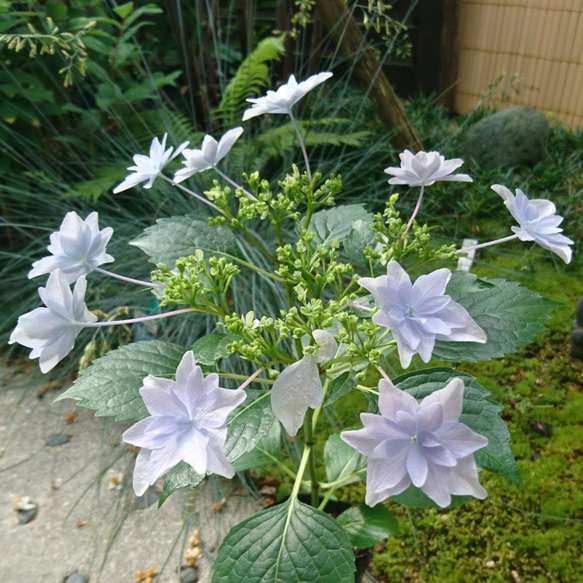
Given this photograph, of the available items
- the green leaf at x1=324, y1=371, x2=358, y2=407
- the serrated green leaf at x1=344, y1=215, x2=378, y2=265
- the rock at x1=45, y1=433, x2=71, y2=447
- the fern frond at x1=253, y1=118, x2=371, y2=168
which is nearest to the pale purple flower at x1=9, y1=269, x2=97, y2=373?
the green leaf at x1=324, y1=371, x2=358, y2=407

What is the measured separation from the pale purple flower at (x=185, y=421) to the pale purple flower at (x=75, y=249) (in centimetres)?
27

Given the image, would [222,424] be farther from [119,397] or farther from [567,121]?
[567,121]

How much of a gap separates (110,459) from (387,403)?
146cm

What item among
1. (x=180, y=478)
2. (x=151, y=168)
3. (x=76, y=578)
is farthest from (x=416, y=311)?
(x=76, y=578)

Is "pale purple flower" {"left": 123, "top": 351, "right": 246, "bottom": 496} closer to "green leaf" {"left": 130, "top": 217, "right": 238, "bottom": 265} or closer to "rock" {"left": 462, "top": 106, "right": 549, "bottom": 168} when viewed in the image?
"green leaf" {"left": 130, "top": 217, "right": 238, "bottom": 265}

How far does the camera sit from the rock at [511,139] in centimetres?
308

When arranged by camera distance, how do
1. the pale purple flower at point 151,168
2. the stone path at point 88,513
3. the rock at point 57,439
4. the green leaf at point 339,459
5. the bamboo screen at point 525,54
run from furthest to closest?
the bamboo screen at point 525,54 → the rock at point 57,439 → the stone path at point 88,513 → the green leaf at point 339,459 → the pale purple flower at point 151,168

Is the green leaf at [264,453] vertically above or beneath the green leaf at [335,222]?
beneath

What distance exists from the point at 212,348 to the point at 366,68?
6.66 feet

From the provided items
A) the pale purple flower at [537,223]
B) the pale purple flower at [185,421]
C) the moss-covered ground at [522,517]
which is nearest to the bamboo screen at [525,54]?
the moss-covered ground at [522,517]

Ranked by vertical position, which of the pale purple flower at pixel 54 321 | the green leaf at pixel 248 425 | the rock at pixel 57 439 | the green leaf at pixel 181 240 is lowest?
the rock at pixel 57 439

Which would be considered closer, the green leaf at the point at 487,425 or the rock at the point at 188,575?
the green leaf at the point at 487,425

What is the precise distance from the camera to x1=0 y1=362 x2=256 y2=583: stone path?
1.56 m

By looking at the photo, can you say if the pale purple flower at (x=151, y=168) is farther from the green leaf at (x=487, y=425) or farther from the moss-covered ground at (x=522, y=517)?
the moss-covered ground at (x=522, y=517)
